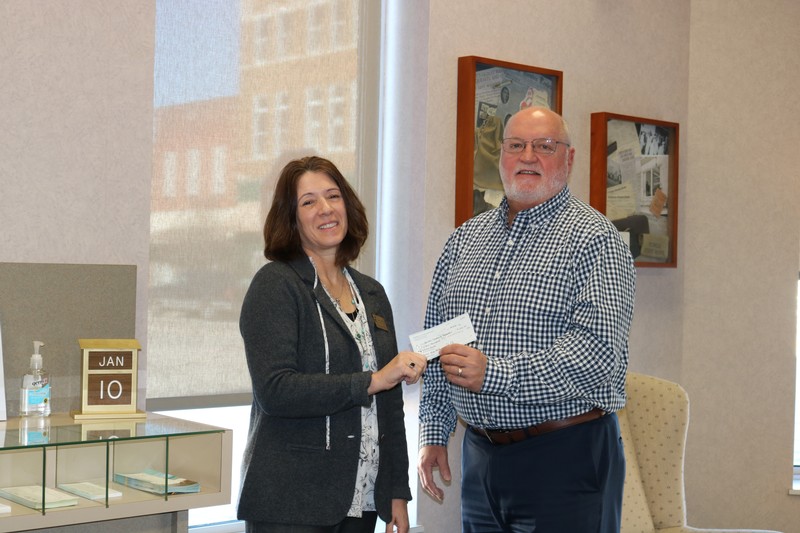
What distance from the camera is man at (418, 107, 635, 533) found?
2.42 m

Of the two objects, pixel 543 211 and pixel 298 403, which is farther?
pixel 543 211

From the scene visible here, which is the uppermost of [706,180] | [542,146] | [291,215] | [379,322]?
[706,180]

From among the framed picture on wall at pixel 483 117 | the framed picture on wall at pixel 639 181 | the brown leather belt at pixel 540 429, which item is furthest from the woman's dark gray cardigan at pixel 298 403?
the framed picture on wall at pixel 639 181

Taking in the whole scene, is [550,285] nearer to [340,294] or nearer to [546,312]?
[546,312]

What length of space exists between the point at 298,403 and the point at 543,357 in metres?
0.64

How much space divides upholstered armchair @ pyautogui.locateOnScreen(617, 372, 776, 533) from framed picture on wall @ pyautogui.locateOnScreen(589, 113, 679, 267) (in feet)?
2.42

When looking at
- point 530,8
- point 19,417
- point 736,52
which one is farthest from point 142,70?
point 736,52

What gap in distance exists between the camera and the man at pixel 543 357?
2.42 meters

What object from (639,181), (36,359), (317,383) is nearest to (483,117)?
(639,181)

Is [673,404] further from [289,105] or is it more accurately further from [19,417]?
[19,417]

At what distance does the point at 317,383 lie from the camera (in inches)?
87.0

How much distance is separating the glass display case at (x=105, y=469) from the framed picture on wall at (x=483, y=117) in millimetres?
1567

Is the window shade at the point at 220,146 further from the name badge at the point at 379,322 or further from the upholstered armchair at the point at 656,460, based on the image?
the upholstered armchair at the point at 656,460

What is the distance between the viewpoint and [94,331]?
9.05ft
